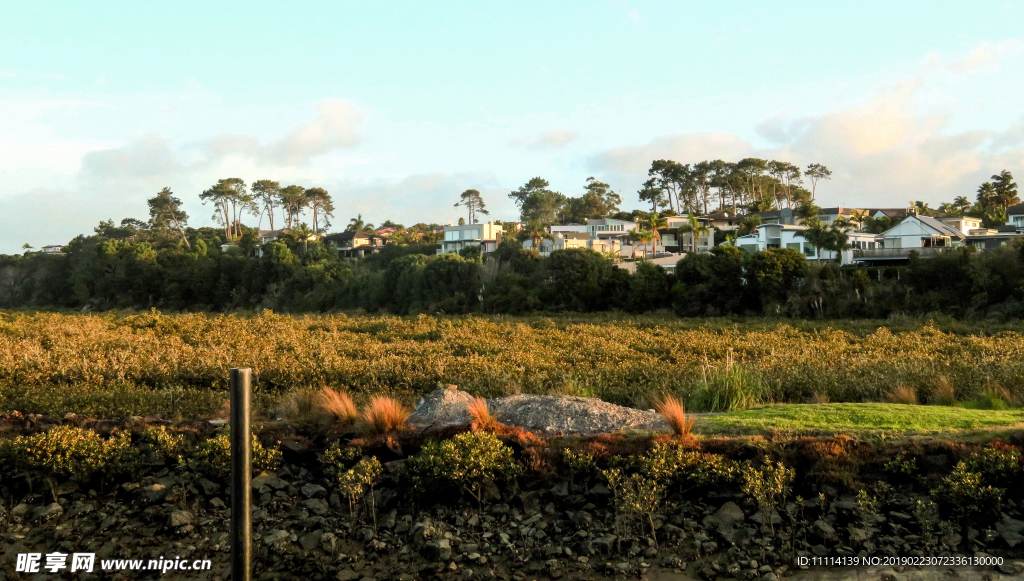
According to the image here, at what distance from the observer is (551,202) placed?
125375 millimetres

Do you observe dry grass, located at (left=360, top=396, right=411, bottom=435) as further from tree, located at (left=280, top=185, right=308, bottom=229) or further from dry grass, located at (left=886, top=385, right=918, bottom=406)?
tree, located at (left=280, top=185, right=308, bottom=229)

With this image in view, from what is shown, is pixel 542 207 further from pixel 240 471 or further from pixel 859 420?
pixel 240 471

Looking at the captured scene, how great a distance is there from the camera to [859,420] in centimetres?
1090

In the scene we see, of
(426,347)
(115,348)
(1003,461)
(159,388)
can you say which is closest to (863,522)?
(1003,461)

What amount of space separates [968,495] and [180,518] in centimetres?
785

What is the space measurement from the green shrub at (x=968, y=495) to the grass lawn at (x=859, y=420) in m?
2.15

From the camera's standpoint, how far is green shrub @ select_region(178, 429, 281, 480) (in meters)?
9.26

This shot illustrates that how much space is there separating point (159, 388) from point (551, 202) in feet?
357

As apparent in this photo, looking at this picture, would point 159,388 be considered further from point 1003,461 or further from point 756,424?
point 1003,461

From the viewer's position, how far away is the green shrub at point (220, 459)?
9258 millimetres

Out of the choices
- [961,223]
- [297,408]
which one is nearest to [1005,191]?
[961,223]

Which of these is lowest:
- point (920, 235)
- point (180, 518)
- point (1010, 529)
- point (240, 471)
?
point (180, 518)

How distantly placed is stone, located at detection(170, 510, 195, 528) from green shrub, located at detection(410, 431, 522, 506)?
7.90ft

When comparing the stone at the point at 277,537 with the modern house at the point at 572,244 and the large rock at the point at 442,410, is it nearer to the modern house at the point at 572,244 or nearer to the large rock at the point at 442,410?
the large rock at the point at 442,410
